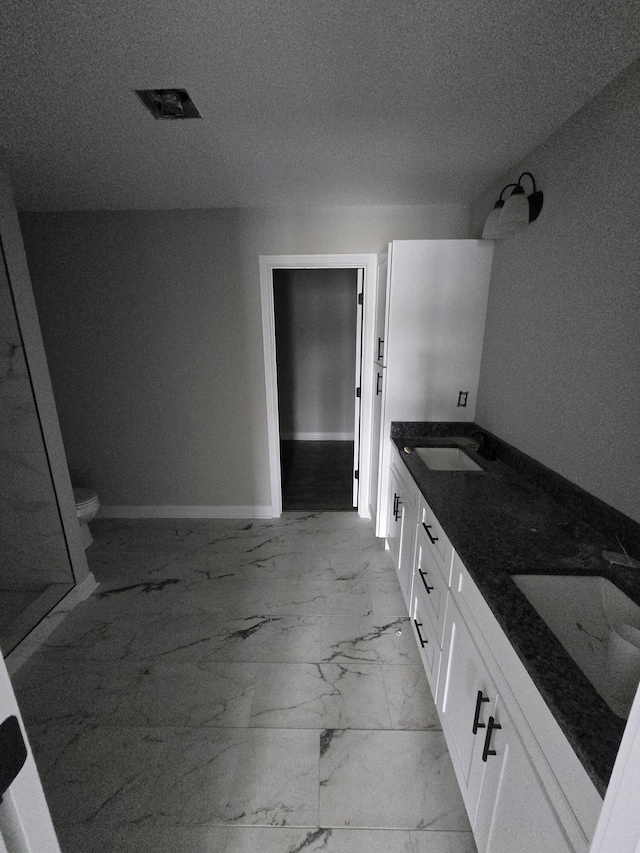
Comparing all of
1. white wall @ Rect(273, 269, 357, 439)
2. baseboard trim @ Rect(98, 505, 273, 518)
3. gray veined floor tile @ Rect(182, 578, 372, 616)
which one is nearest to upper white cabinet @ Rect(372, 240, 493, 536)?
gray veined floor tile @ Rect(182, 578, 372, 616)

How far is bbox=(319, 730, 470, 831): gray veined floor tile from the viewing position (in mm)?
1247

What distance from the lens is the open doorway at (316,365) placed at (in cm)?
A: 467

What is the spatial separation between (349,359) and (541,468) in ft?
11.5

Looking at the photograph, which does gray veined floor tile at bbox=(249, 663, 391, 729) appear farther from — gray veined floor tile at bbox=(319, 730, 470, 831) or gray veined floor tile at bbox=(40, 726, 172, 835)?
gray veined floor tile at bbox=(40, 726, 172, 835)

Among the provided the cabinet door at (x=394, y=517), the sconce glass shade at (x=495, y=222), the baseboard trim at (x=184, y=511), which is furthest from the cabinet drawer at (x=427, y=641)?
the sconce glass shade at (x=495, y=222)

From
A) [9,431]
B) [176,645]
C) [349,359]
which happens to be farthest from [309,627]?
[349,359]

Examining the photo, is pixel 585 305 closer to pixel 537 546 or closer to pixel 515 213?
pixel 515 213

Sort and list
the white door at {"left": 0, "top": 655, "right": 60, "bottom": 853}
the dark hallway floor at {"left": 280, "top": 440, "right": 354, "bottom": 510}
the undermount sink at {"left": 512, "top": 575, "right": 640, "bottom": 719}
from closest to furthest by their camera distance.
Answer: the white door at {"left": 0, "top": 655, "right": 60, "bottom": 853}, the undermount sink at {"left": 512, "top": 575, "right": 640, "bottom": 719}, the dark hallway floor at {"left": 280, "top": 440, "right": 354, "bottom": 510}

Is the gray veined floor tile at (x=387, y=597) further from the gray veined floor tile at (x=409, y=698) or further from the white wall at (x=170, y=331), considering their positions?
the white wall at (x=170, y=331)

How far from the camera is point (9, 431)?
200 centimetres

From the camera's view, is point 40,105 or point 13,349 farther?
point 13,349

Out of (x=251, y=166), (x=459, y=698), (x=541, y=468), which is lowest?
(x=459, y=698)

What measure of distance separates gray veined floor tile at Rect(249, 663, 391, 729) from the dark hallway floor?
1.63 metres

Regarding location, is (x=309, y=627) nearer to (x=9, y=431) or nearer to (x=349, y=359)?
(x=9, y=431)
